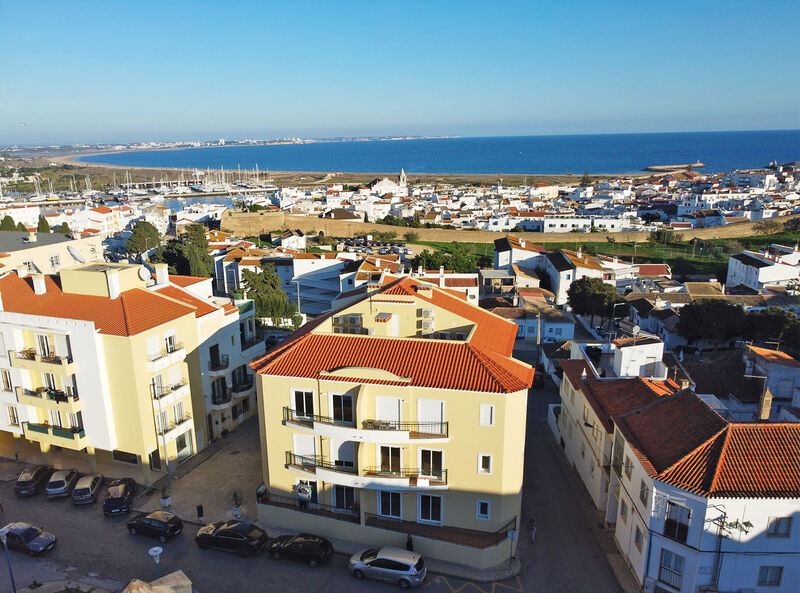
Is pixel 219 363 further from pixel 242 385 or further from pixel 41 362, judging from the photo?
pixel 41 362

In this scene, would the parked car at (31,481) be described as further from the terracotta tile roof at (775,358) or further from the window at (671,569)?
the terracotta tile roof at (775,358)

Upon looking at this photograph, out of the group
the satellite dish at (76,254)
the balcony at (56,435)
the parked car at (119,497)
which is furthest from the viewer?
the satellite dish at (76,254)

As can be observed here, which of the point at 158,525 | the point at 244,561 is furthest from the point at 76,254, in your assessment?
the point at 244,561

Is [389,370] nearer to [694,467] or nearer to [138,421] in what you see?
[694,467]

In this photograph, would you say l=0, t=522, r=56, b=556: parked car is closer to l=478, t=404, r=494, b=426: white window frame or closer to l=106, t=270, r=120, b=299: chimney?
l=106, t=270, r=120, b=299: chimney

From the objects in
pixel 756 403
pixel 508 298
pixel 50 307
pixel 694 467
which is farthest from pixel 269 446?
pixel 508 298

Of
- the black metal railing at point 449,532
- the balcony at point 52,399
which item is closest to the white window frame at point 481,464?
the black metal railing at point 449,532
